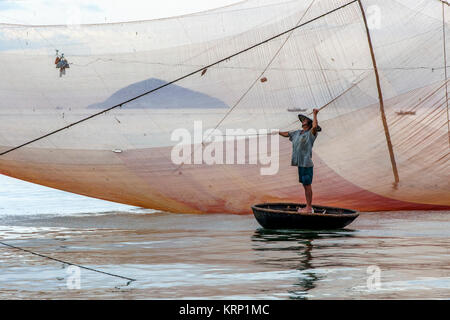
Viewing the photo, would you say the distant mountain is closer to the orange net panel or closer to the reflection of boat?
the orange net panel

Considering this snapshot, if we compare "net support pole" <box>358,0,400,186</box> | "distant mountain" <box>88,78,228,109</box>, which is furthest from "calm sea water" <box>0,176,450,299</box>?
"distant mountain" <box>88,78,228,109</box>

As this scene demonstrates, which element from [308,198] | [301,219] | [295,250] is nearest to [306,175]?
[308,198]

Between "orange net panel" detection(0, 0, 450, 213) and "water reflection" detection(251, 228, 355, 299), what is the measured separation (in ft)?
Result: 12.6

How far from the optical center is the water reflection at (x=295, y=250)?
8820 millimetres

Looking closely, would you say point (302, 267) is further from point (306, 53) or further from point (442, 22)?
point (442, 22)

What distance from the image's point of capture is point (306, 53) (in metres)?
18.4

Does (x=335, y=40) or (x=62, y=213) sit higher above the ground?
(x=335, y=40)

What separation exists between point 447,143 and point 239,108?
4680mm

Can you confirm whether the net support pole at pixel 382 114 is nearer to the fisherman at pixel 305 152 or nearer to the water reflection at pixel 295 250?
the fisherman at pixel 305 152

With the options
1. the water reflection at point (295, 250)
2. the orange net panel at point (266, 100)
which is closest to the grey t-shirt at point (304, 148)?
the water reflection at point (295, 250)

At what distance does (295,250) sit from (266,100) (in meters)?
7.15

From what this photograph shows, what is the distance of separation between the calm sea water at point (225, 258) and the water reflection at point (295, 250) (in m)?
0.01

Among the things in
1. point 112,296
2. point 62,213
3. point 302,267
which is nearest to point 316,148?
point 62,213
